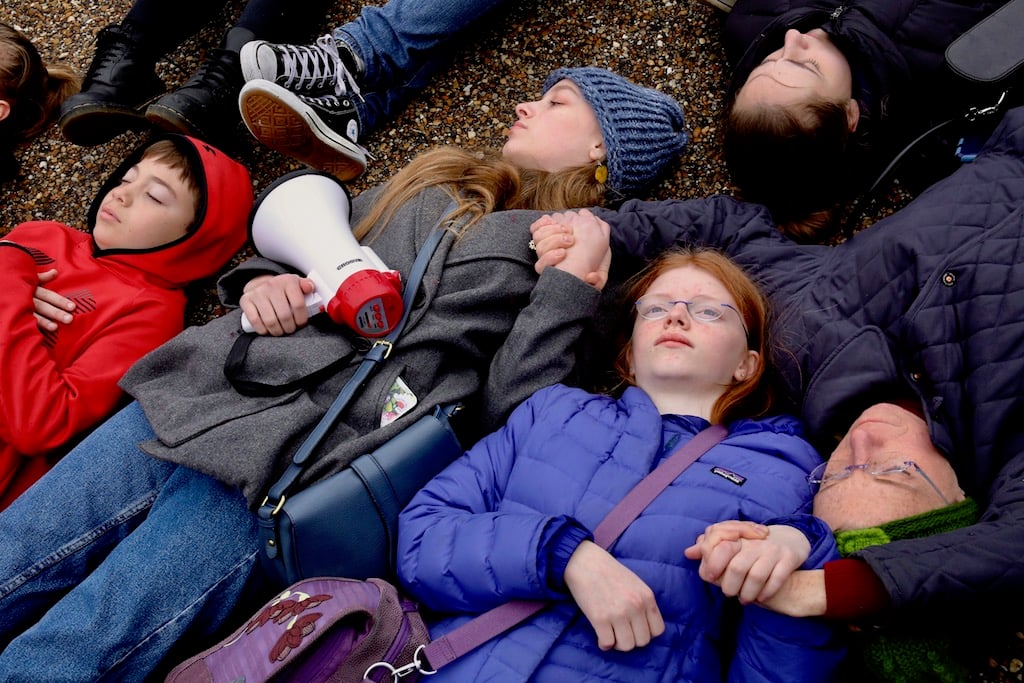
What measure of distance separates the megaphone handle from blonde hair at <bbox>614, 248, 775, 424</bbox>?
2.87ft

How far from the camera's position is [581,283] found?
2.04m

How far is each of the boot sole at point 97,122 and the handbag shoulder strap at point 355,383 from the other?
1335mm

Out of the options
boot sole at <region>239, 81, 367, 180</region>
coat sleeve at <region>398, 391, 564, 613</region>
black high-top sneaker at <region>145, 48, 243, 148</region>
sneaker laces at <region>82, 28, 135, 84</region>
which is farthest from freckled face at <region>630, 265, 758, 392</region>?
sneaker laces at <region>82, 28, 135, 84</region>

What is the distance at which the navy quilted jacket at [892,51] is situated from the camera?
233 centimetres

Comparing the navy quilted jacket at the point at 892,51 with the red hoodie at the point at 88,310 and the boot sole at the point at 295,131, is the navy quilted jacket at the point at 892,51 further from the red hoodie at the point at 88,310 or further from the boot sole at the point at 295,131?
the red hoodie at the point at 88,310

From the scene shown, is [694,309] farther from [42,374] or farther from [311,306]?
[42,374]

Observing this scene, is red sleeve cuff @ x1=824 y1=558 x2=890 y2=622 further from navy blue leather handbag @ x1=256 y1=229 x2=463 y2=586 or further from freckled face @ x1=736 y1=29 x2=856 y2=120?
freckled face @ x1=736 y1=29 x2=856 y2=120

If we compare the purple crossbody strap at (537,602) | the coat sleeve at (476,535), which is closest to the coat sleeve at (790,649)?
the purple crossbody strap at (537,602)

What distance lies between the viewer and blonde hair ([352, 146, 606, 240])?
2.28m

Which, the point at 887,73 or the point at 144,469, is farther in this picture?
the point at 887,73

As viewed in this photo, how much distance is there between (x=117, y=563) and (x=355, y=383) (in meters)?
0.71

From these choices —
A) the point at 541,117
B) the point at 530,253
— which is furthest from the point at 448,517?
the point at 541,117

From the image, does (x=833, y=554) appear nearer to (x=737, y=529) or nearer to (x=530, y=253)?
(x=737, y=529)

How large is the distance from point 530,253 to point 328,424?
76cm
